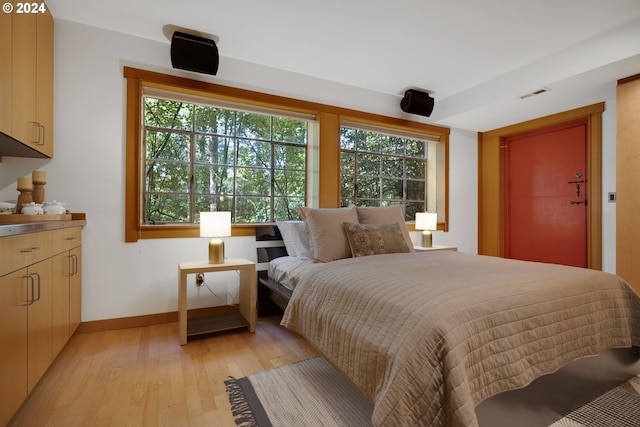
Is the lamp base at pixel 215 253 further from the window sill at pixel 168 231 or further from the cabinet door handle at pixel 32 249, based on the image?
the cabinet door handle at pixel 32 249

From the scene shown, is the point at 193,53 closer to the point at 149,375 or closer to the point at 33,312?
the point at 33,312

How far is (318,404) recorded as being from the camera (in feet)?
5.10

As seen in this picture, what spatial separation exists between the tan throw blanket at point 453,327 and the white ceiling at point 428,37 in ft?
6.50

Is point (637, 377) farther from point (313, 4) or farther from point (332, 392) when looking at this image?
point (313, 4)

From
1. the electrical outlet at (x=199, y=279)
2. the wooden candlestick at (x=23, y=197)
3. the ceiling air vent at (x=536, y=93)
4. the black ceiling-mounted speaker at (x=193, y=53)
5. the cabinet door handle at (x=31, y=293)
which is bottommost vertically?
the electrical outlet at (x=199, y=279)

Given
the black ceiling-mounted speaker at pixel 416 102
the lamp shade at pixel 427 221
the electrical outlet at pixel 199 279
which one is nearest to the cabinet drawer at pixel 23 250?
the electrical outlet at pixel 199 279

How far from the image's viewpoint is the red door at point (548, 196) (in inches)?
145

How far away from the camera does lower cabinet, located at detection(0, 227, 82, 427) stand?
3.96ft

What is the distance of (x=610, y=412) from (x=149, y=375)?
2.46 meters

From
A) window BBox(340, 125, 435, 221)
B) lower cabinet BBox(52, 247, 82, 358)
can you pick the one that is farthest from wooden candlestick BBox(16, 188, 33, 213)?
window BBox(340, 125, 435, 221)

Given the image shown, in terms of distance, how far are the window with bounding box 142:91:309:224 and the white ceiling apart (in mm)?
628

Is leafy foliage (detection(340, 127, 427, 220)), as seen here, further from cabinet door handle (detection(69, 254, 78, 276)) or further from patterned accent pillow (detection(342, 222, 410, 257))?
cabinet door handle (detection(69, 254, 78, 276))

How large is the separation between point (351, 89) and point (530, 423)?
3.46m

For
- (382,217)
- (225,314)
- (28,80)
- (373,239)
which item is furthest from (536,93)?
(28,80)
